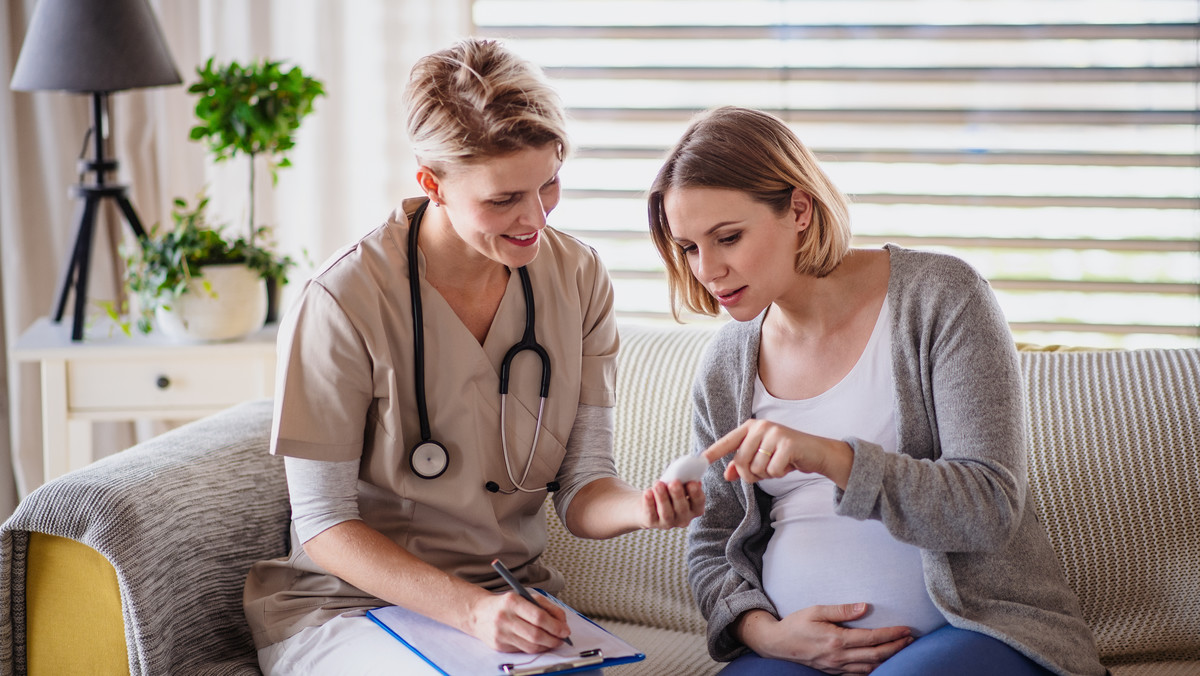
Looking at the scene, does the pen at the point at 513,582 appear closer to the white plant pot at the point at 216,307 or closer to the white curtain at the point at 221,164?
the white plant pot at the point at 216,307

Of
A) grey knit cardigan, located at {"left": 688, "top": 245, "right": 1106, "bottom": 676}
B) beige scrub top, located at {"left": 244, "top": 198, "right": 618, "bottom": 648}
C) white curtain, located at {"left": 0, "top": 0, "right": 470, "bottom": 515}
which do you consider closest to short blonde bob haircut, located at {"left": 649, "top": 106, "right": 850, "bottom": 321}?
grey knit cardigan, located at {"left": 688, "top": 245, "right": 1106, "bottom": 676}

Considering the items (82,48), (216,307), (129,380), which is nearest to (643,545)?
(216,307)

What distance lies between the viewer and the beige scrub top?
1308 millimetres

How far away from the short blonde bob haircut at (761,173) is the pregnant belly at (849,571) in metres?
0.33

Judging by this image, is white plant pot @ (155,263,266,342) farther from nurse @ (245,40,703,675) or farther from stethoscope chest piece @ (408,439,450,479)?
stethoscope chest piece @ (408,439,450,479)

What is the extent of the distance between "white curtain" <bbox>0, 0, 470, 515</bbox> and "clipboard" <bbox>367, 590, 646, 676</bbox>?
5.48ft

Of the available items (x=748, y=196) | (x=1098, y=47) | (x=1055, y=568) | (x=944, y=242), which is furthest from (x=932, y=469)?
(x=1098, y=47)

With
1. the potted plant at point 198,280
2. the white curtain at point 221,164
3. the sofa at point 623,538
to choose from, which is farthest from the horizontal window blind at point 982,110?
the sofa at point 623,538

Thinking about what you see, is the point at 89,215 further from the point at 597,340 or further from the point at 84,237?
the point at 597,340

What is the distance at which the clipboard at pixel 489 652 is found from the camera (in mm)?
1173

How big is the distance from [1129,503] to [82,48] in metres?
2.14

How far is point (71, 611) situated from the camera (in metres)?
1.40

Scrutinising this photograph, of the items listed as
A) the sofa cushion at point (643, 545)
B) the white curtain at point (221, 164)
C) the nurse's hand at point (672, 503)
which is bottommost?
the sofa cushion at point (643, 545)

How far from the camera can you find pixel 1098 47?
2672 millimetres
